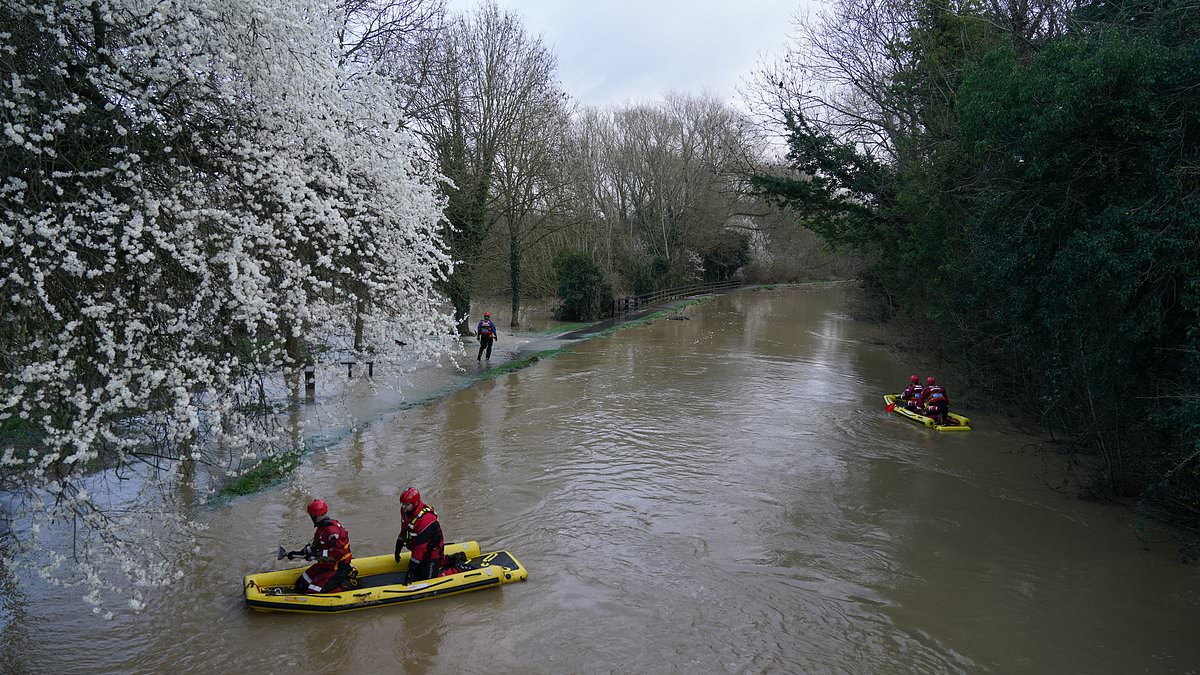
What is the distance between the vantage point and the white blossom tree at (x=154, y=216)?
4762 millimetres

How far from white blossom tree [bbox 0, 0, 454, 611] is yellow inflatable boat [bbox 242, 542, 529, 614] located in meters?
1.68

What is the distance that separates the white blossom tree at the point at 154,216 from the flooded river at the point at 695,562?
205 cm

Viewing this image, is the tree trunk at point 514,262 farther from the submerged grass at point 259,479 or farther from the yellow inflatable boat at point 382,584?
the yellow inflatable boat at point 382,584

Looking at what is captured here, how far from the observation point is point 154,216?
500 cm

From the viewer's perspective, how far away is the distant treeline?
776 centimetres

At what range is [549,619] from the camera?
7453mm

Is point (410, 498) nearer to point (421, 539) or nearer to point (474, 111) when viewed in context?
point (421, 539)

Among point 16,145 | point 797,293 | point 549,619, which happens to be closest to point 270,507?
point 549,619

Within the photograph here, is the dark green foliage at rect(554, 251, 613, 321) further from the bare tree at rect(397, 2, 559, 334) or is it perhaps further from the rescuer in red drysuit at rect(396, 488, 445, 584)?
the rescuer in red drysuit at rect(396, 488, 445, 584)

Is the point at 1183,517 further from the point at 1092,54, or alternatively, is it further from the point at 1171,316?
the point at 1092,54

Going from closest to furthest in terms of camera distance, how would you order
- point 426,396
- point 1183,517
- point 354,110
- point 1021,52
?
point 354,110 → point 1183,517 → point 1021,52 → point 426,396

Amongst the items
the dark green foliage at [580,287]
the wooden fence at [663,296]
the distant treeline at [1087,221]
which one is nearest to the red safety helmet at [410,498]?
the distant treeline at [1087,221]

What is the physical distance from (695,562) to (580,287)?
82.2ft

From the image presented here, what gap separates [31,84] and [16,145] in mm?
463
